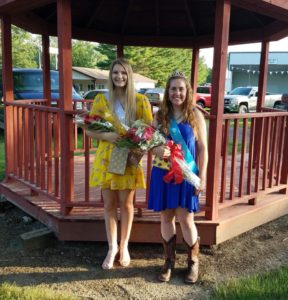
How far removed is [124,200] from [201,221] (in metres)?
1.00

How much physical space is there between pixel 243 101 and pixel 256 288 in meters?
22.3

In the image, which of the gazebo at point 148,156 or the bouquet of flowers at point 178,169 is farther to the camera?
the gazebo at point 148,156

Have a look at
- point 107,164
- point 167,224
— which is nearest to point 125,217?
point 167,224

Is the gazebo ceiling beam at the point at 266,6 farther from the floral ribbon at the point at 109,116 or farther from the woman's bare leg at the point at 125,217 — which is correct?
the woman's bare leg at the point at 125,217

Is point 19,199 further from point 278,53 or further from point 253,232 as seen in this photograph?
point 278,53

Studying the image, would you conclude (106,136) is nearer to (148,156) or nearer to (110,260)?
(148,156)

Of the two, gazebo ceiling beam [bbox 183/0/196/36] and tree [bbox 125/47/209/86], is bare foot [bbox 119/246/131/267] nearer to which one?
gazebo ceiling beam [bbox 183/0/196/36]

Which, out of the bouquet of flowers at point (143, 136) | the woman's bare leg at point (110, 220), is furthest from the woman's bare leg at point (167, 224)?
the bouquet of flowers at point (143, 136)

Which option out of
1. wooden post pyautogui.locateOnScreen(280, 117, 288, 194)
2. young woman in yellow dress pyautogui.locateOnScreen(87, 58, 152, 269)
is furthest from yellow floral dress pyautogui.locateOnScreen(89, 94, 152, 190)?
wooden post pyautogui.locateOnScreen(280, 117, 288, 194)

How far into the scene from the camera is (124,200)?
12.2 feet

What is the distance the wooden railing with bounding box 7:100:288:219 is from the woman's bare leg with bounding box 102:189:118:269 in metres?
0.41

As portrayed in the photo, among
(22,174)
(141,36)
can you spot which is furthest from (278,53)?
(22,174)

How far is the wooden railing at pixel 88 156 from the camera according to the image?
429cm

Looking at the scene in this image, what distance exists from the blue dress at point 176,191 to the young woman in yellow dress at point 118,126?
28 centimetres
